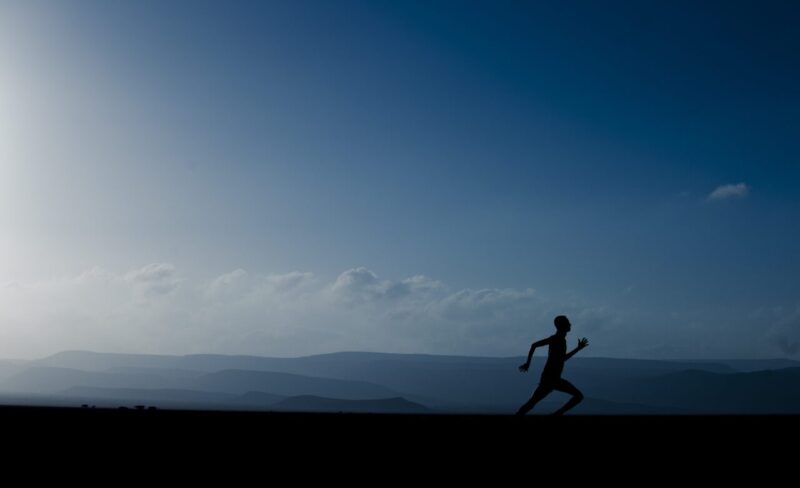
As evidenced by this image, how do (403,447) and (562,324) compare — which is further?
(562,324)

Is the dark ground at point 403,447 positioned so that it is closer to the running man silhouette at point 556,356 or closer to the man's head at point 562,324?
the running man silhouette at point 556,356

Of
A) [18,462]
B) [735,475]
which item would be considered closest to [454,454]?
[735,475]

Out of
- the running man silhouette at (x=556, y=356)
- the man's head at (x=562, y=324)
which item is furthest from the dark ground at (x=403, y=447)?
the man's head at (x=562, y=324)

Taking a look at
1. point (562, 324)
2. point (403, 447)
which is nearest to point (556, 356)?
point (562, 324)

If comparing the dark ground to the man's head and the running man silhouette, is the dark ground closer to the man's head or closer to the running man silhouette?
the running man silhouette

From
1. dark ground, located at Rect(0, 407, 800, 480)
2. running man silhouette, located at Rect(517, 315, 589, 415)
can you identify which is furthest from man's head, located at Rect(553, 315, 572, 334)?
dark ground, located at Rect(0, 407, 800, 480)

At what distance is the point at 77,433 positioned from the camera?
26.5 ft

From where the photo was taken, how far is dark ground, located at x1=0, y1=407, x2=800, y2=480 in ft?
19.3

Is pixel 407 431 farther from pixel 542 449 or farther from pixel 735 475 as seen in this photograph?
pixel 735 475

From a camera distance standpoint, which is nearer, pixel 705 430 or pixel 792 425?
pixel 705 430

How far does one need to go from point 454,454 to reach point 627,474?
1.85 meters

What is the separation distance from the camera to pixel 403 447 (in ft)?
23.8

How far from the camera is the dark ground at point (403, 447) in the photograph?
588 centimetres

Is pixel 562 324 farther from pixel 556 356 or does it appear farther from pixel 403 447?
pixel 403 447
